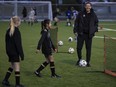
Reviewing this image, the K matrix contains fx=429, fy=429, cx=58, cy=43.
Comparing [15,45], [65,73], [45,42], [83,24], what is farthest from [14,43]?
[83,24]

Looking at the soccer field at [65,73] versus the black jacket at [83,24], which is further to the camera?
the black jacket at [83,24]

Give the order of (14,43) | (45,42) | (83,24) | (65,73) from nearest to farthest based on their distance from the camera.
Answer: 1. (14,43)
2. (45,42)
3. (65,73)
4. (83,24)

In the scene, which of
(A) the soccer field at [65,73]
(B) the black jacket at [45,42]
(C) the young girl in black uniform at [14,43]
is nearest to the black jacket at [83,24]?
(A) the soccer field at [65,73]

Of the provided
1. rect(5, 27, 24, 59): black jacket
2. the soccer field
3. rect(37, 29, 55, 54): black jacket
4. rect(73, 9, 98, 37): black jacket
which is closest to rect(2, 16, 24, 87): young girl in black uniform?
rect(5, 27, 24, 59): black jacket

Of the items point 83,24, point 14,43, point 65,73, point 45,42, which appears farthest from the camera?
point 83,24

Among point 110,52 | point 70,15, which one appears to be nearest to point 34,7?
point 70,15

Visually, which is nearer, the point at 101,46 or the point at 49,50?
the point at 49,50

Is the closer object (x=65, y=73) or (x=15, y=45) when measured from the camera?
(x=15, y=45)

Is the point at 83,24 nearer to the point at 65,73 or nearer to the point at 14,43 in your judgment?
the point at 65,73

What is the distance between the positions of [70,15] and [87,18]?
29939 millimetres

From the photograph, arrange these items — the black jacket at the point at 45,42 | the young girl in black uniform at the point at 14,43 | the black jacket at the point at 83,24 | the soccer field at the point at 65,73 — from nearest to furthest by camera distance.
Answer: the young girl in black uniform at the point at 14,43 → the soccer field at the point at 65,73 → the black jacket at the point at 45,42 → the black jacket at the point at 83,24

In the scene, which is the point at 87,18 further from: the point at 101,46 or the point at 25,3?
the point at 25,3

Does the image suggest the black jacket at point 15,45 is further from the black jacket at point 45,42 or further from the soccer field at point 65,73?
the black jacket at point 45,42

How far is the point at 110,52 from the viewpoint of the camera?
643 inches
